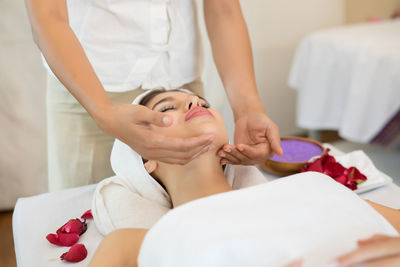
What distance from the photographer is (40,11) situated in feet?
3.73

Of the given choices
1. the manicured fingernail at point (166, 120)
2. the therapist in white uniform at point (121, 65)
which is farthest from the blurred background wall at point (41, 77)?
the manicured fingernail at point (166, 120)

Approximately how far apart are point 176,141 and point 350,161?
2.77 ft

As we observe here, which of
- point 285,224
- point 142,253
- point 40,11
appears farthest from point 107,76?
point 285,224

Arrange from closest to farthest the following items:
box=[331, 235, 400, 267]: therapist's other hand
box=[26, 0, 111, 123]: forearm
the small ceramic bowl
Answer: box=[331, 235, 400, 267]: therapist's other hand → box=[26, 0, 111, 123]: forearm → the small ceramic bowl

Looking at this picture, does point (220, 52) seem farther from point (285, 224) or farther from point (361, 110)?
point (361, 110)

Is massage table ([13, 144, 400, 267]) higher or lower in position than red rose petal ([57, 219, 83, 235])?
lower

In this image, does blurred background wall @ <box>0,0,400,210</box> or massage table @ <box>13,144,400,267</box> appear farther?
blurred background wall @ <box>0,0,400,210</box>

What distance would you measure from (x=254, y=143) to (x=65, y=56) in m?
0.57

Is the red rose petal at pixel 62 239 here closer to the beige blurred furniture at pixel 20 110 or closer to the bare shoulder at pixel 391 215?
the bare shoulder at pixel 391 215

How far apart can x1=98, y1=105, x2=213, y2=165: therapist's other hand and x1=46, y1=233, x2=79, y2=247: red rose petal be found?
0.37 meters

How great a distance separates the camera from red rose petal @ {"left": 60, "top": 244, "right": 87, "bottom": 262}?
109cm

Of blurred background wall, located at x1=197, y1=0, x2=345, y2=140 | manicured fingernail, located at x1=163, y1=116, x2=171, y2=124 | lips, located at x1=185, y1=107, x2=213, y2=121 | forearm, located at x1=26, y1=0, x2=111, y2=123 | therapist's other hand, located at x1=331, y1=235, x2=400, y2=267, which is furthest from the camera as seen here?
blurred background wall, located at x1=197, y1=0, x2=345, y2=140

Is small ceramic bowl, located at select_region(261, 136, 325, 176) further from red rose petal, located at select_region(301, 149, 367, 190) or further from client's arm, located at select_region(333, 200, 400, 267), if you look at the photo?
client's arm, located at select_region(333, 200, 400, 267)

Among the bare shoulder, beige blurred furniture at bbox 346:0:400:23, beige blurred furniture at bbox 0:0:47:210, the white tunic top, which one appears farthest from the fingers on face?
beige blurred furniture at bbox 346:0:400:23
